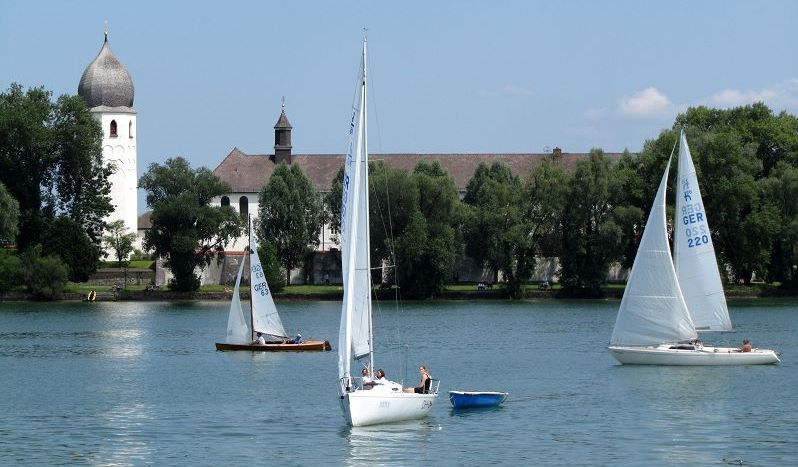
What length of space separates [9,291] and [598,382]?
69839 mm

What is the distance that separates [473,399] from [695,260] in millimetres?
17029

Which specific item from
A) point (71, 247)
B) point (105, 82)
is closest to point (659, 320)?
point (71, 247)

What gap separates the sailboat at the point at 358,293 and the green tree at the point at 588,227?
6733cm

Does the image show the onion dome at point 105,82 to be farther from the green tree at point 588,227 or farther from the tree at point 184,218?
the green tree at point 588,227

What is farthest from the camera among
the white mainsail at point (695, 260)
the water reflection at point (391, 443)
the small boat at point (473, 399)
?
the white mainsail at point (695, 260)

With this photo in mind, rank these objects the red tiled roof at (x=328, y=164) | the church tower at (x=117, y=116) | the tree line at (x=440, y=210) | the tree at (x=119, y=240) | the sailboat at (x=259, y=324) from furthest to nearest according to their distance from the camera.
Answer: the red tiled roof at (x=328, y=164) < the church tower at (x=117, y=116) < the tree at (x=119, y=240) < the tree line at (x=440, y=210) < the sailboat at (x=259, y=324)

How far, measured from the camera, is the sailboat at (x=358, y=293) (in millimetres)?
39000

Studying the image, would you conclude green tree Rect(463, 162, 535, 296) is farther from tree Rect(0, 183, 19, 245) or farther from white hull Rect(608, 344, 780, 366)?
white hull Rect(608, 344, 780, 366)

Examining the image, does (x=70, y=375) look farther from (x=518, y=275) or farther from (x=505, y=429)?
(x=518, y=275)

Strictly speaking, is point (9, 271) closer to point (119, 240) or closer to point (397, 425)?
point (119, 240)

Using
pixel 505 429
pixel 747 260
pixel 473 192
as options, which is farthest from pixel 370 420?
pixel 473 192

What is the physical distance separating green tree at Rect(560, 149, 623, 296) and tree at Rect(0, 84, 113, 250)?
1535 inches

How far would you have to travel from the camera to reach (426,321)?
3519 inches

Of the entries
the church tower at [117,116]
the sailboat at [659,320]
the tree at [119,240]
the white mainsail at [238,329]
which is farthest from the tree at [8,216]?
the sailboat at [659,320]
